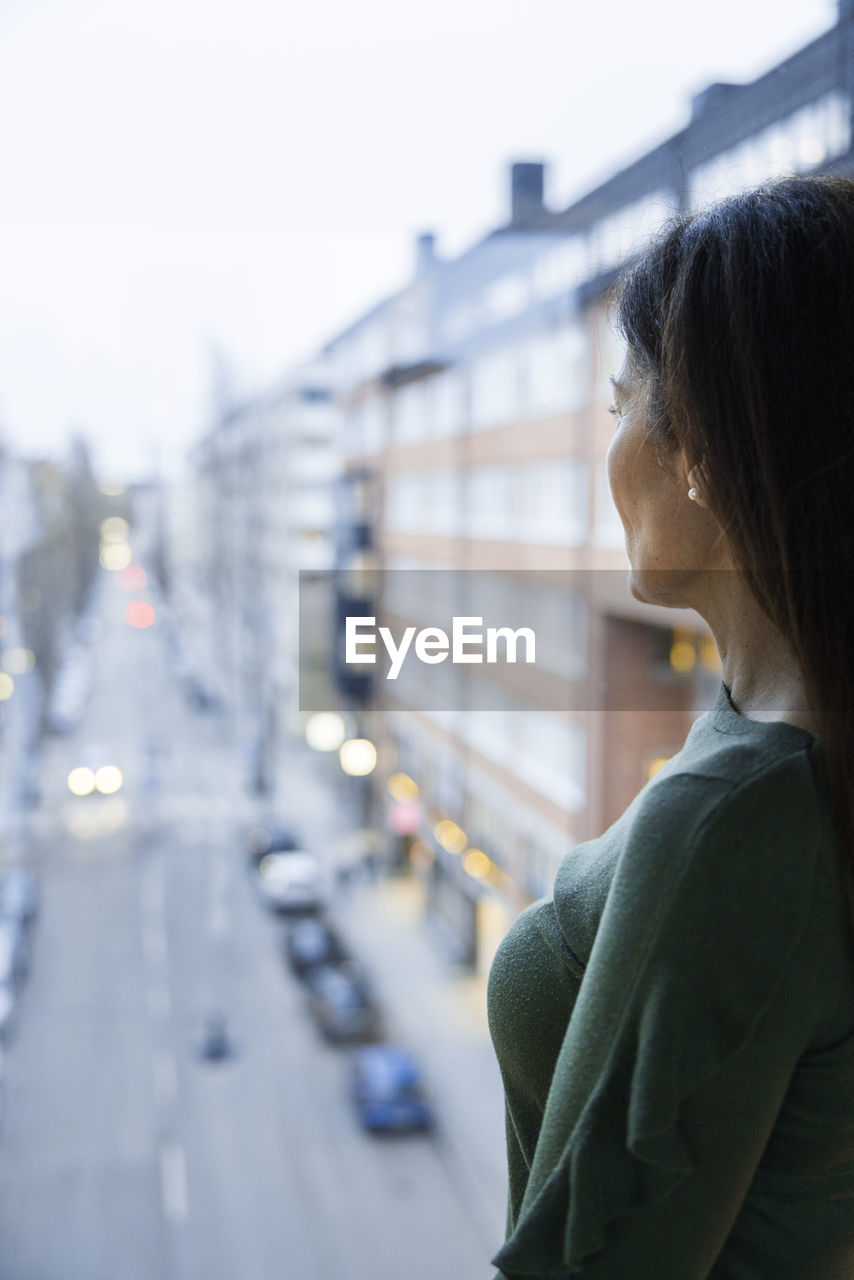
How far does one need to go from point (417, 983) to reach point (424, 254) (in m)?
2.23

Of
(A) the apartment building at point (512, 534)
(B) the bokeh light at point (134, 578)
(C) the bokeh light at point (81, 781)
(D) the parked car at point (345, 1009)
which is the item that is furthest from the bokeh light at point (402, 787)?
(C) the bokeh light at point (81, 781)

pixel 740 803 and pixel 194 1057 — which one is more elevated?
pixel 740 803

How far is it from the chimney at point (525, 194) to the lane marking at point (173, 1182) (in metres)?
2.41

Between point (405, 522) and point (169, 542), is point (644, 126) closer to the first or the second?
point (405, 522)

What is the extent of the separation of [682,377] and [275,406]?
9.50 feet

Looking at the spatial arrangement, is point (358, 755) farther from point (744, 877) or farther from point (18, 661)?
→ point (744, 877)

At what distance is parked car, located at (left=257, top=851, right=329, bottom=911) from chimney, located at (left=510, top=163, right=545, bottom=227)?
7.36ft

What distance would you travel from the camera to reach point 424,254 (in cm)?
250

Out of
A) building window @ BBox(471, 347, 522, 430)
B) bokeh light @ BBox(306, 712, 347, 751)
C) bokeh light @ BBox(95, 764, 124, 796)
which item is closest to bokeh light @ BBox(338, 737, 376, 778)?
bokeh light @ BBox(306, 712, 347, 751)

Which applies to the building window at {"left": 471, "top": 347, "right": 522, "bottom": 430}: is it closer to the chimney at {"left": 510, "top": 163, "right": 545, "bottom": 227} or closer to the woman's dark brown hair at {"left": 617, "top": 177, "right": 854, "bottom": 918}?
the chimney at {"left": 510, "top": 163, "right": 545, "bottom": 227}

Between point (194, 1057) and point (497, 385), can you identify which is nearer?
point (497, 385)

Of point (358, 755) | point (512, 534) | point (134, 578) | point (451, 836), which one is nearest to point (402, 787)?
point (451, 836)

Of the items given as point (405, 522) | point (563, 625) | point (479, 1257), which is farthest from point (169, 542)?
point (479, 1257)

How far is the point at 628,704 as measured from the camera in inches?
81.7
